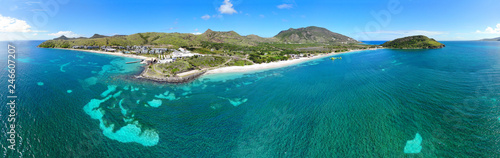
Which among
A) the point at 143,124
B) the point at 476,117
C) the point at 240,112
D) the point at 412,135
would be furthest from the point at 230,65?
the point at 476,117

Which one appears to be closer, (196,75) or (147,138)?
(147,138)

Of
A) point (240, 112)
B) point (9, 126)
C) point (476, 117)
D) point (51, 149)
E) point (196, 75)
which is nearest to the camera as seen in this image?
point (51, 149)

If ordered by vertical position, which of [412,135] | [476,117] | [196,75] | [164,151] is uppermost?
[196,75]

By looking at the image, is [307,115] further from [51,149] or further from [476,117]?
[51,149]

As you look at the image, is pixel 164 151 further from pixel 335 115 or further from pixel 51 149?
pixel 335 115

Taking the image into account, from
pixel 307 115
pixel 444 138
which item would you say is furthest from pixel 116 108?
pixel 444 138

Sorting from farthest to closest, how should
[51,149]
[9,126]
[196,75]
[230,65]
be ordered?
[230,65] → [196,75] → [9,126] → [51,149]

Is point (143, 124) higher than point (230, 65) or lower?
lower
